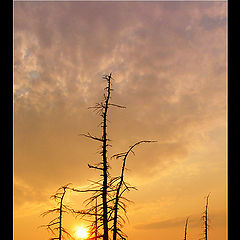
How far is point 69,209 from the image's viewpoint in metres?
32.6
